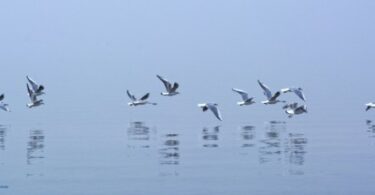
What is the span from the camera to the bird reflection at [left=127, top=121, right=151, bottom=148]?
40.2 m

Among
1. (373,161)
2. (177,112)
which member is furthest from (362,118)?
(373,161)

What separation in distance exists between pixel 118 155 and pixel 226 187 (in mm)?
8633

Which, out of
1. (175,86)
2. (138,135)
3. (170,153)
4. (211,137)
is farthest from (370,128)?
(170,153)

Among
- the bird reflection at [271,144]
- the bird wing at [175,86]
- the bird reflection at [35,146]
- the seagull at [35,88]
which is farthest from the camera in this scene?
the bird wing at [175,86]

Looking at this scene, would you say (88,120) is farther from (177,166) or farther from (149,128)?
(177,166)

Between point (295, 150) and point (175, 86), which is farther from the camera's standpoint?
point (175, 86)

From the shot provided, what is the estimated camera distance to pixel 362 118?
181ft

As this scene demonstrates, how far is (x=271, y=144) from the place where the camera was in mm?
39469

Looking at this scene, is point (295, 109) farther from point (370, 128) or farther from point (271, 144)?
point (271, 144)

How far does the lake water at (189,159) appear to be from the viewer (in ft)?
93.9

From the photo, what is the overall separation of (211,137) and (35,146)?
7514mm

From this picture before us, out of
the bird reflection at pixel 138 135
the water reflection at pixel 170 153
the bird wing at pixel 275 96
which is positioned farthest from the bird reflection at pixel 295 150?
the bird reflection at pixel 138 135

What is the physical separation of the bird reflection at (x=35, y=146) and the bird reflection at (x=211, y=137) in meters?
6.05

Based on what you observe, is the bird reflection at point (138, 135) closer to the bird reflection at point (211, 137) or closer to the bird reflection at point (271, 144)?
the bird reflection at point (211, 137)
